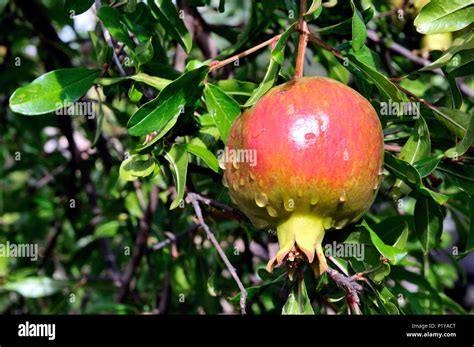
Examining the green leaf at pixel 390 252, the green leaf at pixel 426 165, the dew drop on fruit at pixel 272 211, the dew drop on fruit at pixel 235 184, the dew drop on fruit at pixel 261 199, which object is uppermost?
the green leaf at pixel 426 165

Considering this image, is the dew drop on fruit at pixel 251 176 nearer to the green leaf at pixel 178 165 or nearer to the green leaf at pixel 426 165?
the green leaf at pixel 178 165

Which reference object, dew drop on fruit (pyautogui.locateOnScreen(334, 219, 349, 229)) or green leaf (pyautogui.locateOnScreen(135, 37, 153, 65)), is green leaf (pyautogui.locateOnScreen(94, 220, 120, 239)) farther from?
dew drop on fruit (pyautogui.locateOnScreen(334, 219, 349, 229))

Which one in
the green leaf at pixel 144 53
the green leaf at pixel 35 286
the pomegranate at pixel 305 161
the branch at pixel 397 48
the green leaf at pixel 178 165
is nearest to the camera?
the pomegranate at pixel 305 161

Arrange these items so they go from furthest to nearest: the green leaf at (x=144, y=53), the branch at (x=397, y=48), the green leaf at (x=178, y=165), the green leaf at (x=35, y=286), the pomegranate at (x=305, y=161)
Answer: the green leaf at (x=35, y=286)
the branch at (x=397, y=48)
the green leaf at (x=144, y=53)
the green leaf at (x=178, y=165)
the pomegranate at (x=305, y=161)

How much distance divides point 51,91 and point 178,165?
1.07 feet

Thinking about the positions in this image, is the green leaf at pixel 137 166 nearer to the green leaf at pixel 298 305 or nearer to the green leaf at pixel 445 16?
the green leaf at pixel 298 305

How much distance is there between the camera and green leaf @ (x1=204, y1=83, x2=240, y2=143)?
1116 millimetres

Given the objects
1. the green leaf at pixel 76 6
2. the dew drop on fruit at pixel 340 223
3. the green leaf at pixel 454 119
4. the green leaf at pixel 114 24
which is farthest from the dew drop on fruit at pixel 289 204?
the green leaf at pixel 76 6

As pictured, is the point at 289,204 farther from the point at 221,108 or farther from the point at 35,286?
the point at 35,286

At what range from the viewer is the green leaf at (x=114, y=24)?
1218 millimetres

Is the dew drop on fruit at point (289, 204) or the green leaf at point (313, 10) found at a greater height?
the green leaf at point (313, 10)

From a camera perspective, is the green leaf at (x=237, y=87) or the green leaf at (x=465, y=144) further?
the green leaf at (x=237, y=87)

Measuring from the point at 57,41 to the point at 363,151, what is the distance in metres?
1.42

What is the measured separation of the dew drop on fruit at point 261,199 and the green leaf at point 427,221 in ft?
1.55
